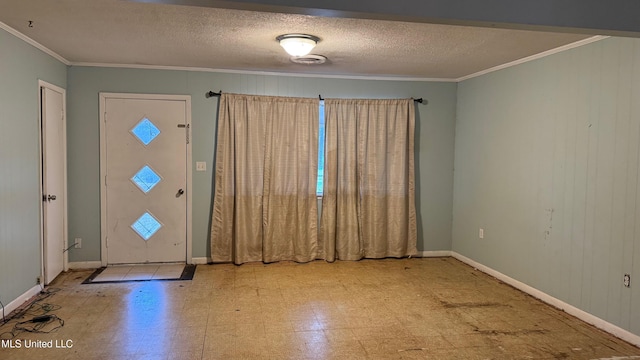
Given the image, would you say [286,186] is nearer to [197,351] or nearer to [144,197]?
[144,197]

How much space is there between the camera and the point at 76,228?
16.0 feet

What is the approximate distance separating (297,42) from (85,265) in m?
3.50

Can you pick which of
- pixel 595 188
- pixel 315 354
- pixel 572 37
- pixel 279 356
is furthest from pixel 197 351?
pixel 572 37

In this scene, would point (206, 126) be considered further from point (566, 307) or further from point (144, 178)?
point (566, 307)

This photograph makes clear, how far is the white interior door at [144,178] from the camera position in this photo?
4930 millimetres

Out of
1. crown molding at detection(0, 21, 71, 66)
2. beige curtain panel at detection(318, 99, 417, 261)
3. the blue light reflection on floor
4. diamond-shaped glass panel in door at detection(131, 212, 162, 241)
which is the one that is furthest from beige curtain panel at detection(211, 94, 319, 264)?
crown molding at detection(0, 21, 71, 66)

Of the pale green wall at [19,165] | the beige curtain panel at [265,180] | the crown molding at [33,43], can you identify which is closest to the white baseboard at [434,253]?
the beige curtain panel at [265,180]

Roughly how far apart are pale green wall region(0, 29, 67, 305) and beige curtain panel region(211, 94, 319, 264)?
70.7 inches

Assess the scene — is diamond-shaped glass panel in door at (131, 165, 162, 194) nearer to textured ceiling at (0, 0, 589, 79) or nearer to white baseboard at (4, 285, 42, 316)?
textured ceiling at (0, 0, 589, 79)

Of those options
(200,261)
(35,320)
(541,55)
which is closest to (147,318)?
(35,320)

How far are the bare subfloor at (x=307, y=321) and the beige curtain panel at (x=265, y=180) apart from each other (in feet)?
1.55

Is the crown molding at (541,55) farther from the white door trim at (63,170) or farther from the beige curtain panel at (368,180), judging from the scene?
the white door trim at (63,170)

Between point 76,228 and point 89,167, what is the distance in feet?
2.30

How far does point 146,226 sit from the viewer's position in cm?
504
